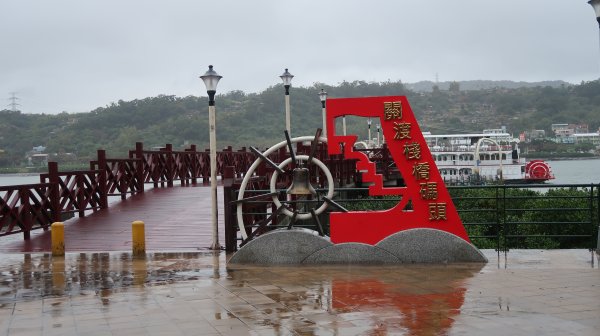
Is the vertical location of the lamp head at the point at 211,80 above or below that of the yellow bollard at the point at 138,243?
above

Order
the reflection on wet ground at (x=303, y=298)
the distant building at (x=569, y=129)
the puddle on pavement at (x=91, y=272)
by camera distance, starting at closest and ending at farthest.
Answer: the reflection on wet ground at (x=303, y=298)
the puddle on pavement at (x=91, y=272)
the distant building at (x=569, y=129)

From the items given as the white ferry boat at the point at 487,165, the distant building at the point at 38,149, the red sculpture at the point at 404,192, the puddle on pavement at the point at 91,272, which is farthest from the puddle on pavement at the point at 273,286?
the white ferry boat at the point at 487,165

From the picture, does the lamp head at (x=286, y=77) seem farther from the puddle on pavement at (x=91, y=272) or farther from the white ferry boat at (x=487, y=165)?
the white ferry boat at (x=487, y=165)

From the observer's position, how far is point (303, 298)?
25.5 ft

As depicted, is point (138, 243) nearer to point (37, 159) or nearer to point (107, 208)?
point (107, 208)

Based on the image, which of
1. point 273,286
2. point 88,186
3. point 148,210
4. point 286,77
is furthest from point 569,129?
point 273,286

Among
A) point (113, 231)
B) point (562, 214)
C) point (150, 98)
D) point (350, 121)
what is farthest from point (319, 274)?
point (350, 121)

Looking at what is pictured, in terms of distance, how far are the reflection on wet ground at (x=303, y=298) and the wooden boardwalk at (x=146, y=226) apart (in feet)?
6.58

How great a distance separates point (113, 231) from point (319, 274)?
670cm

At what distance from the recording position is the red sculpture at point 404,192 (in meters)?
10.1

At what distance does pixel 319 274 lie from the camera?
9414mm

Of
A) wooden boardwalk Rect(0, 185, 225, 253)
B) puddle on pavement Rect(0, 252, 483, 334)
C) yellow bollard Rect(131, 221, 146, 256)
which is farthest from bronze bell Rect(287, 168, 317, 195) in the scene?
yellow bollard Rect(131, 221, 146, 256)

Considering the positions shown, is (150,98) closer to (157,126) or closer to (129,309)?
(157,126)

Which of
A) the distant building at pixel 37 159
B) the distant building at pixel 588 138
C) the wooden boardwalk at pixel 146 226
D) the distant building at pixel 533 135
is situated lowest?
the wooden boardwalk at pixel 146 226
